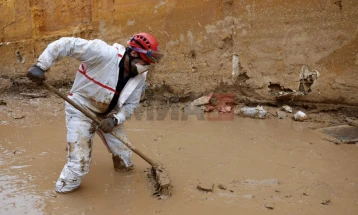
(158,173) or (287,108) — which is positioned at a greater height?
(287,108)

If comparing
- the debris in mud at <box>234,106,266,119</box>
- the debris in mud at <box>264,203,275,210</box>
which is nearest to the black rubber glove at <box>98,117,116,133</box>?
the debris in mud at <box>264,203,275,210</box>

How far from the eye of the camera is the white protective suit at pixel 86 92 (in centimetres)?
298

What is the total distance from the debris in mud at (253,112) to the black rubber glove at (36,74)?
342 cm

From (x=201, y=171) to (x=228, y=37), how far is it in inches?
120

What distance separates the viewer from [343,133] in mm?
4391

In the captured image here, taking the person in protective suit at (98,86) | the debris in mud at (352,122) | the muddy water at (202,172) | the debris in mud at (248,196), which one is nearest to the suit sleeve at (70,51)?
the person in protective suit at (98,86)

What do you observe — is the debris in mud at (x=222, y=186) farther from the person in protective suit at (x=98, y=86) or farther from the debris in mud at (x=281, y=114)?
the debris in mud at (x=281, y=114)

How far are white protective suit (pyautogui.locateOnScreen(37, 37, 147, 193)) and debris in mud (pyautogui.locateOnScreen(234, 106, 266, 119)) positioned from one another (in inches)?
98.9

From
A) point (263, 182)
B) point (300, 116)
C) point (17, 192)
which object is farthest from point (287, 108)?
point (17, 192)

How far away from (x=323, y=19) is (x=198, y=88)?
7.62ft

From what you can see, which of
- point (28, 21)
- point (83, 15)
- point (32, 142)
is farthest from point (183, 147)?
point (28, 21)

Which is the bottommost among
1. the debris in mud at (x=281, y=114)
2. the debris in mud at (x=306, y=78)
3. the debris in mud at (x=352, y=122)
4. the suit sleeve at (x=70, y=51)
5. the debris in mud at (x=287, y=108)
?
the debris in mud at (x=281, y=114)

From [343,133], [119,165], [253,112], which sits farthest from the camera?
[253,112]

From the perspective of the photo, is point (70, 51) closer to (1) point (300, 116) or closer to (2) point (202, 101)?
(2) point (202, 101)
